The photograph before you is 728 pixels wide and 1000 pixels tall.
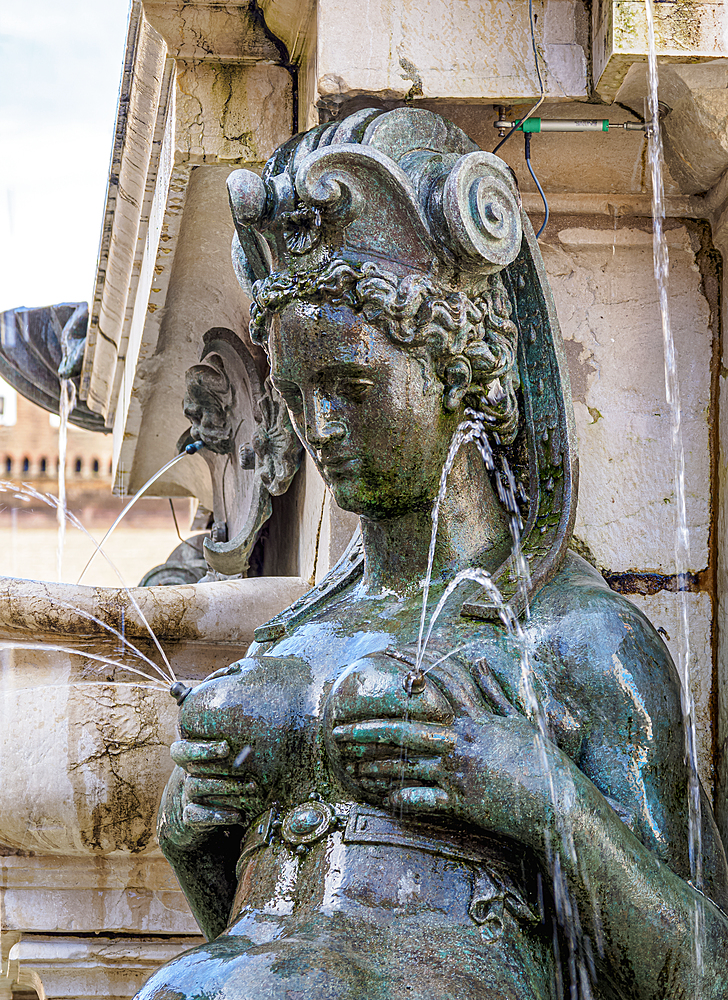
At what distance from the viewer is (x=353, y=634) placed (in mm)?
2426

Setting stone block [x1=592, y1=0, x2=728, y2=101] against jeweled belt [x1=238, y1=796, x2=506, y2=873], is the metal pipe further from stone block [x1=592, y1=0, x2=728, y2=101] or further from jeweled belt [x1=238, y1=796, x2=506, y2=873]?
A: jeweled belt [x1=238, y1=796, x2=506, y2=873]

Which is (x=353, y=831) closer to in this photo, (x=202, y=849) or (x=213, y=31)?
(x=202, y=849)

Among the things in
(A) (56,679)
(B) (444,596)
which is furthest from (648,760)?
(A) (56,679)

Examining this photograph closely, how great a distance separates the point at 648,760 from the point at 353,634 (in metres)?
0.54

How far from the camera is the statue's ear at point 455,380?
2.35m

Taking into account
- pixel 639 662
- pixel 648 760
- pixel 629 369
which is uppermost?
pixel 629 369

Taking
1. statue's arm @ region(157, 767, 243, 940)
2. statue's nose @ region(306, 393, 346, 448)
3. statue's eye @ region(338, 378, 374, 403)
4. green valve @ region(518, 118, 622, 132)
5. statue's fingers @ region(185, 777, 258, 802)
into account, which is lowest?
statue's arm @ region(157, 767, 243, 940)

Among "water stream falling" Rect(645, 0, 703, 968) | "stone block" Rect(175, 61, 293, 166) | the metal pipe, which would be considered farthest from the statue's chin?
"stone block" Rect(175, 61, 293, 166)

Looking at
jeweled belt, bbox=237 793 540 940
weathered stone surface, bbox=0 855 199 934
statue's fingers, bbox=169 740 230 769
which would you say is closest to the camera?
jeweled belt, bbox=237 793 540 940

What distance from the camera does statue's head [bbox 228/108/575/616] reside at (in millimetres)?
2270

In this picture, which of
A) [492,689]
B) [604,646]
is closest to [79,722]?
[492,689]

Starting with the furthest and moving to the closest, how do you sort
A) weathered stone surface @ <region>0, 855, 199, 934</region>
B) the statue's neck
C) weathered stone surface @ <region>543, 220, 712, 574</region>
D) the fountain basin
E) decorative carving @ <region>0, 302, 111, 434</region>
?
decorative carving @ <region>0, 302, 111, 434</region> < weathered stone surface @ <region>0, 855, 199, 934</region> < the fountain basin < weathered stone surface @ <region>543, 220, 712, 574</region> < the statue's neck

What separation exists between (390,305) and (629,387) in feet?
2.89

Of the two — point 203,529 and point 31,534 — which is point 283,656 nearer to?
point 203,529
